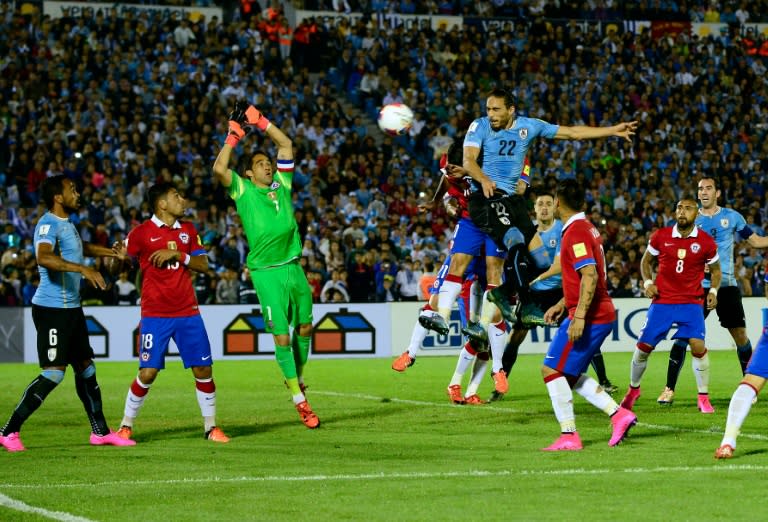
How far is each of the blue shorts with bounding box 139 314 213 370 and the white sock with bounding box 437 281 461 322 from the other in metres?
3.05

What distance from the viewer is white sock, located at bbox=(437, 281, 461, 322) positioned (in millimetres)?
13727

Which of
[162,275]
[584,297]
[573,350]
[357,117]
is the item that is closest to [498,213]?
[573,350]

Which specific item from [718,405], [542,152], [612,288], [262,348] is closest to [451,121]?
[542,152]

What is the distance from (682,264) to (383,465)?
18.4 feet

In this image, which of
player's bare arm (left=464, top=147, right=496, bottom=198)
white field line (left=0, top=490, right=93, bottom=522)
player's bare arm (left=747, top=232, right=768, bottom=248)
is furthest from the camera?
player's bare arm (left=747, top=232, right=768, bottom=248)

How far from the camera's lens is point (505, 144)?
1306cm

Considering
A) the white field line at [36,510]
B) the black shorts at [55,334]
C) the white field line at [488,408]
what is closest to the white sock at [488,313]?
the white field line at [488,408]

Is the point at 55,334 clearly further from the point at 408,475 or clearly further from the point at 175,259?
the point at 408,475

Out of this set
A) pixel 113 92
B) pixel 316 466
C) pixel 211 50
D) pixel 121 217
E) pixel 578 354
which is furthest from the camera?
pixel 211 50

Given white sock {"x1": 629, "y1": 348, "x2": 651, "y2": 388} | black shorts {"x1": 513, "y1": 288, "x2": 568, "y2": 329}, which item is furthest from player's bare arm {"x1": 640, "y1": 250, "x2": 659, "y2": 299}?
black shorts {"x1": 513, "y1": 288, "x2": 568, "y2": 329}

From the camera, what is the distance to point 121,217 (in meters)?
27.4

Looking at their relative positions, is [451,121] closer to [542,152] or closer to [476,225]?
[542,152]

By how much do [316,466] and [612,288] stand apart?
18592mm

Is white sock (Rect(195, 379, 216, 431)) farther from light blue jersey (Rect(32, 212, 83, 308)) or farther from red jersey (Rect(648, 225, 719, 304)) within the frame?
red jersey (Rect(648, 225, 719, 304))
